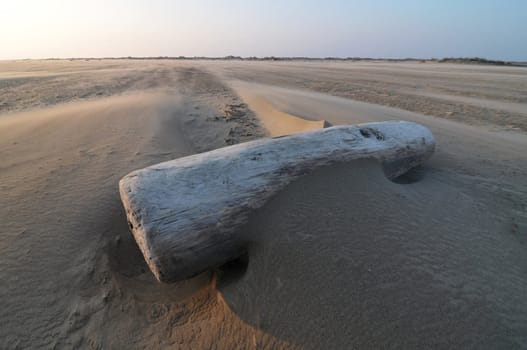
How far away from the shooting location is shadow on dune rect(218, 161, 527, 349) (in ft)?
4.64

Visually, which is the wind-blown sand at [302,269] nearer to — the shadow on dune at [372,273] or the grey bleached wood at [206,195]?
the shadow on dune at [372,273]

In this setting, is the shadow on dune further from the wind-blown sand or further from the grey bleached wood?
the grey bleached wood

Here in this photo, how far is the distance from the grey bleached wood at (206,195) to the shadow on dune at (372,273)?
0.45ft

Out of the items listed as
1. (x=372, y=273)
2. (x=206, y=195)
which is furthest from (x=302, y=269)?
(x=206, y=195)

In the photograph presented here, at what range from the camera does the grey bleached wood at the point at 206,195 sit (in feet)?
5.36

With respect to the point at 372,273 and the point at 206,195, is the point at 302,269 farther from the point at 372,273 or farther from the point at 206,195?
the point at 206,195

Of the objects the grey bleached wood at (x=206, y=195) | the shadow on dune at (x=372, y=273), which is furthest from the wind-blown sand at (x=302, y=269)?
the grey bleached wood at (x=206, y=195)

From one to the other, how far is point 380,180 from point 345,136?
1.77 ft

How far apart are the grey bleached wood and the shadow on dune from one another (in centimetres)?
14

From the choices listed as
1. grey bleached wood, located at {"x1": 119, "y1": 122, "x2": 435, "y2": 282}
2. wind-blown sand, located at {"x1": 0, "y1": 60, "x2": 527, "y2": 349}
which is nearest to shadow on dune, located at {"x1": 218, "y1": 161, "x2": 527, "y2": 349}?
wind-blown sand, located at {"x1": 0, "y1": 60, "x2": 527, "y2": 349}

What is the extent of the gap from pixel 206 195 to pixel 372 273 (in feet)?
3.76

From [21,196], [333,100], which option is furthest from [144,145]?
[333,100]

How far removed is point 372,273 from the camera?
1.63 metres

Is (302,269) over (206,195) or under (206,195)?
under
